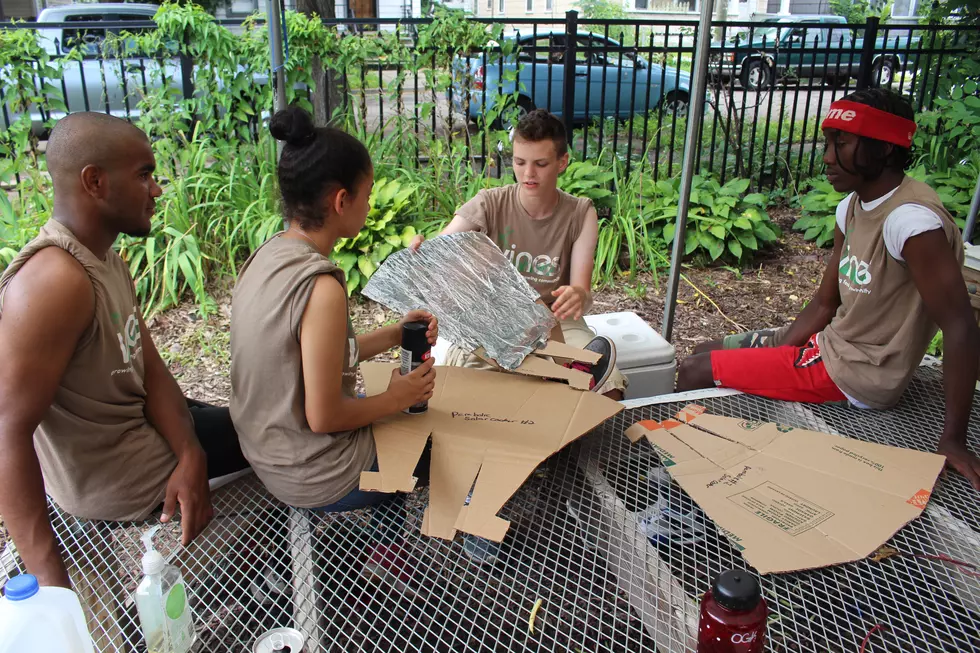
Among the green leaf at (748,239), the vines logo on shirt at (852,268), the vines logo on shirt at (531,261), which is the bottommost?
the green leaf at (748,239)

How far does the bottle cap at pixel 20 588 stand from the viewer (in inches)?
39.1

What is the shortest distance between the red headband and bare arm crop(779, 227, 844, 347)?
43 centimetres

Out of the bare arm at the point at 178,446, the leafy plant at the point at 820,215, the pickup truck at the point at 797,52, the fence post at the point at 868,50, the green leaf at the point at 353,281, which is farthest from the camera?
the fence post at the point at 868,50

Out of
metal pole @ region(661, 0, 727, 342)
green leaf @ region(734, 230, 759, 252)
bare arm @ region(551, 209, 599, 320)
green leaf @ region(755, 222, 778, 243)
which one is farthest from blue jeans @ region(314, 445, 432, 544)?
green leaf @ region(755, 222, 778, 243)

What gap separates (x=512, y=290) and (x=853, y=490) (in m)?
1.08

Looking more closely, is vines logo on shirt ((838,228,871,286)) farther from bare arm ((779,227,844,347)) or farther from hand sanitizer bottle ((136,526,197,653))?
hand sanitizer bottle ((136,526,197,653))

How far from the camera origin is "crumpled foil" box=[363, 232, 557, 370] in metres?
2.06

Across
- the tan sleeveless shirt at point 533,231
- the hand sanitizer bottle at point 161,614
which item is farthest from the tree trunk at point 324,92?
the hand sanitizer bottle at point 161,614

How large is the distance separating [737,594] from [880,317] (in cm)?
147

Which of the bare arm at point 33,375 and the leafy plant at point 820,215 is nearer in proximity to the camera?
the bare arm at point 33,375

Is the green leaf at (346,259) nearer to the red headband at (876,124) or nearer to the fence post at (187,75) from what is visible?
the fence post at (187,75)

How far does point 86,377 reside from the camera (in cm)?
152

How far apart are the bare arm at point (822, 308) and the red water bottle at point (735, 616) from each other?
1.64 meters

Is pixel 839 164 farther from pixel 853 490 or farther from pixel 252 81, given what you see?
A: pixel 252 81
